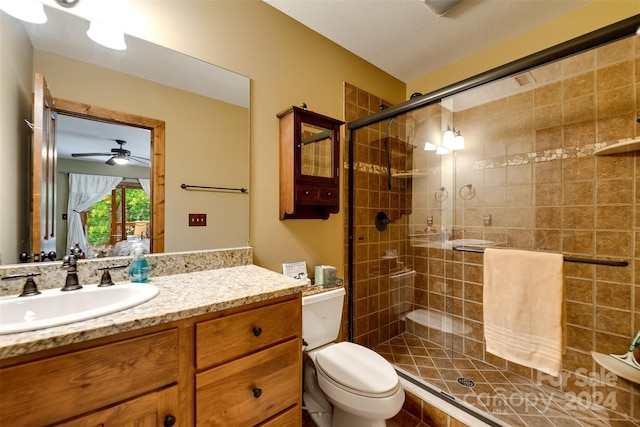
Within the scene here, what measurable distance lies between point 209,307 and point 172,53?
1.27 m

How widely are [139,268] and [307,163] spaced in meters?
1.06

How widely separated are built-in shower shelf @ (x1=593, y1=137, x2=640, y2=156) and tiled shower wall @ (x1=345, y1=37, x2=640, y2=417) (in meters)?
0.04

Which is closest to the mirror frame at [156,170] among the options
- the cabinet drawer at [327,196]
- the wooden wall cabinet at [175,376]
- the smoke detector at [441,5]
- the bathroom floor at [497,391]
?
the wooden wall cabinet at [175,376]

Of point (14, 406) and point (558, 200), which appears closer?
point (14, 406)

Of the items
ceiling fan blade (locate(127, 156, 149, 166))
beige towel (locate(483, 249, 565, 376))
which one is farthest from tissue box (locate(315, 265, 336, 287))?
ceiling fan blade (locate(127, 156, 149, 166))

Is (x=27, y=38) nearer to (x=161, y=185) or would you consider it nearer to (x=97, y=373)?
(x=161, y=185)

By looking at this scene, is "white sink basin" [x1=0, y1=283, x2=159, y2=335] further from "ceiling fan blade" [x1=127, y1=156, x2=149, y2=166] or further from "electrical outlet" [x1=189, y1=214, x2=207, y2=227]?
"ceiling fan blade" [x1=127, y1=156, x2=149, y2=166]

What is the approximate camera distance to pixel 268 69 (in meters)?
1.62

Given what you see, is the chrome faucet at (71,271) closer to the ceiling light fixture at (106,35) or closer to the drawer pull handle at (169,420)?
the drawer pull handle at (169,420)

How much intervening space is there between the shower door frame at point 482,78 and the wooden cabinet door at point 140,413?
1.52 metres

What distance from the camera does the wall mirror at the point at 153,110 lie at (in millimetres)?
950

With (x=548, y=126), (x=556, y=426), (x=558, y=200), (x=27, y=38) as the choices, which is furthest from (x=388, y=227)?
(x=27, y=38)

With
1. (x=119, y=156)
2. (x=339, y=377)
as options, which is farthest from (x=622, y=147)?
(x=119, y=156)

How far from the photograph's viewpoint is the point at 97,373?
0.64 metres
